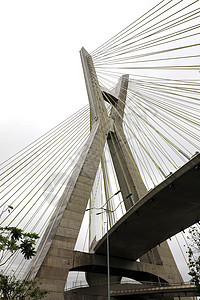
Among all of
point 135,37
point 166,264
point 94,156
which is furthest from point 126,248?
point 135,37

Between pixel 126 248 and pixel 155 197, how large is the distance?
919cm

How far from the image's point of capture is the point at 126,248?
2272cm

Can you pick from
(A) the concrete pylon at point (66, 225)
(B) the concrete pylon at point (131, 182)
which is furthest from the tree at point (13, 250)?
(B) the concrete pylon at point (131, 182)

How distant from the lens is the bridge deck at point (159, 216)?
48.0 ft

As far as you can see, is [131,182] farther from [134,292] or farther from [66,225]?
[134,292]

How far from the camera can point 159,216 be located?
18656 millimetres

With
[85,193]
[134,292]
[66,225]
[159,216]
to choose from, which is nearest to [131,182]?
[159,216]

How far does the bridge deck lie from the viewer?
14.6m

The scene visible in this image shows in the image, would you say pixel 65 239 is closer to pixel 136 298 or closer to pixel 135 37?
pixel 136 298

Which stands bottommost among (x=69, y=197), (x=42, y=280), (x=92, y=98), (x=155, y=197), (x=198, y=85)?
(x=42, y=280)

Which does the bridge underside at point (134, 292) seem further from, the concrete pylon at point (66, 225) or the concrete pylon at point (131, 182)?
the concrete pylon at point (66, 225)

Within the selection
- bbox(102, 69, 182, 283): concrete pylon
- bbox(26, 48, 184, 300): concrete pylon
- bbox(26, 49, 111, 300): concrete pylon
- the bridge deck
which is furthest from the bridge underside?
bbox(26, 49, 111, 300): concrete pylon

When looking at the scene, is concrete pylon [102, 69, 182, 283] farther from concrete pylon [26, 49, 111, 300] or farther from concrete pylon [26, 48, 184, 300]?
concrete pylon [26, 49, 111, 300]

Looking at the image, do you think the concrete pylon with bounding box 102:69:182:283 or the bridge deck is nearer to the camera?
the bridge deck
